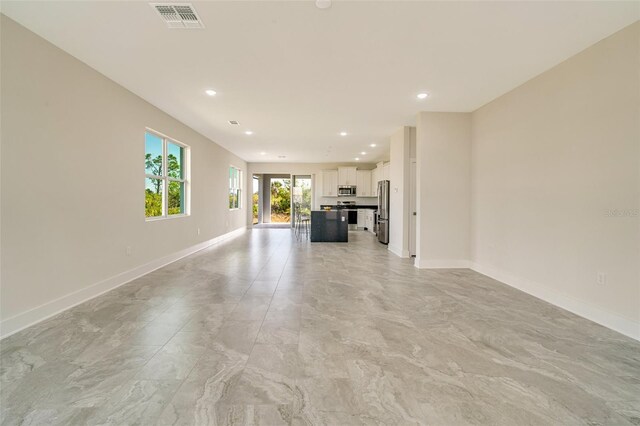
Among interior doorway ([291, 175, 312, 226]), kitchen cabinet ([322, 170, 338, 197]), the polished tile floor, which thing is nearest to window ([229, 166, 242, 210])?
interior doorway ([291, 175, 312, 226])

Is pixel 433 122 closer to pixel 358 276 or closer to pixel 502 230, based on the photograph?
pixel 502 230

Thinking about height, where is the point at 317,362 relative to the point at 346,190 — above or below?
below

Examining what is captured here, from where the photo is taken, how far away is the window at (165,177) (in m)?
4.70

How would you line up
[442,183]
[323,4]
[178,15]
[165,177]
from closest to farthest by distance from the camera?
1. [323,4]
2. [178,15]
3. [442,183]
4. [165,177]

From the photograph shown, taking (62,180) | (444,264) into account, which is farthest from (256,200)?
(62,180)

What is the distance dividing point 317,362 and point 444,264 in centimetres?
367

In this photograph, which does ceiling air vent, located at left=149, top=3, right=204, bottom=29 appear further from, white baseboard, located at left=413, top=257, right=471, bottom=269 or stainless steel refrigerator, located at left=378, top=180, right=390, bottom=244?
stainless steel refrigerator, located at left=378, top=180, right=390, bottom=244

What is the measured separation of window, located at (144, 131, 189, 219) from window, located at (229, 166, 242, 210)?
331 cm

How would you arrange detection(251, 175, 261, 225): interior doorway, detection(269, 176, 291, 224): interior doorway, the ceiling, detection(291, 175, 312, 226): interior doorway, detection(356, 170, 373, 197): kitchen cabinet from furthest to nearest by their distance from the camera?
1. detection(269, 176, 291, 224): interior doorway
2. detection(291, 175, 312, 226): interior doorway
3. detection(251, 175, 261, 225): interior doorway
4. detection(356, 170, 373, 197): kitchen cabinet
5. the ceiling

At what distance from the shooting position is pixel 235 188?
9.88 meters

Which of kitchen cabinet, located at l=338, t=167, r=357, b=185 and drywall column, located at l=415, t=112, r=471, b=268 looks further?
kitchen cabinet, located at l=338, t=167, r=357, b=185

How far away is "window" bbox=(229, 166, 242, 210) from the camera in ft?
31.0

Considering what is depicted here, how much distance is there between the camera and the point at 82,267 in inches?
125

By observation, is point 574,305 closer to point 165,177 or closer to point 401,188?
point 401,188
